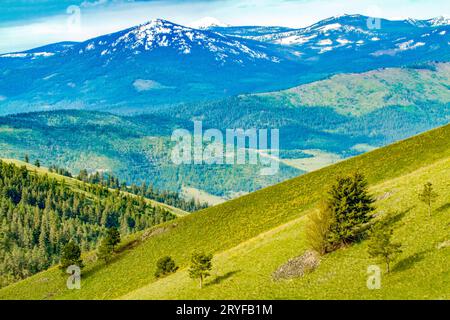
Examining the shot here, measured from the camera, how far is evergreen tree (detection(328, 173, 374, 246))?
6944cm

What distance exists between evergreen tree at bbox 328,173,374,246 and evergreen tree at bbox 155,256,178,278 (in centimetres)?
3216

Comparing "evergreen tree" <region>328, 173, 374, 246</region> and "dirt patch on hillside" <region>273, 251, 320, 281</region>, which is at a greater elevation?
"evergreen tree" <region>328, 173, 374, 246</region>

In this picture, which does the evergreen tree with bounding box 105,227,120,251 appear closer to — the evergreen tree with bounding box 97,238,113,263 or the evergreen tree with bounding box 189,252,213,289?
the evergreen tree with bounding box 97,238,113,263

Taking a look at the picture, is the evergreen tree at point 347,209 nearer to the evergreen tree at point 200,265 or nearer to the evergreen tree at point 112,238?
the evergreen tree at point 200,265

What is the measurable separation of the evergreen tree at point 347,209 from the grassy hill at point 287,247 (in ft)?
6.78

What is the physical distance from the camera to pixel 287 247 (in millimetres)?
78250

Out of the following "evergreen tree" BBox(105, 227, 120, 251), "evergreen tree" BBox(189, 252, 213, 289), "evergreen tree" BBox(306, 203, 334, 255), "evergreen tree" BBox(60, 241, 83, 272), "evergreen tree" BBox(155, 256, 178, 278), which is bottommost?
"evergreen tree" BBox(60, 241, 83, 272)

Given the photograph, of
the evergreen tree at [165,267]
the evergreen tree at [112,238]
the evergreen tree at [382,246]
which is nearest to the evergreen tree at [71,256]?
the evergreen tree at [112,238]

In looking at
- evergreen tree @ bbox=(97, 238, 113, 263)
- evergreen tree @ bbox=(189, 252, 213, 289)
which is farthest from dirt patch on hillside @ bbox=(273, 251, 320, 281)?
evergreen tree @ bbox=(97, 238, 113, 263)

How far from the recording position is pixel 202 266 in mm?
71188

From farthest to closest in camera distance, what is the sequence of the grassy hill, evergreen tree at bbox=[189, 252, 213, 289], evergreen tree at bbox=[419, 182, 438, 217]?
1. evergreen tree at bbox=[189, 252, 213, 289]
2. evergreen tree at bbox=[419, 182, 438, 217]
3. the grassy hill

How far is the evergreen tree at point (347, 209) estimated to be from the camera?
228 ft

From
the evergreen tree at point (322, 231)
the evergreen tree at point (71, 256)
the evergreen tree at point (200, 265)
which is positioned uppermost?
the evergreen tree at point (322, 231)
